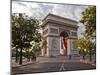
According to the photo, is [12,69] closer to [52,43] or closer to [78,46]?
[52,43]

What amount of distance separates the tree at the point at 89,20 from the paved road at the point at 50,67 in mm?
462

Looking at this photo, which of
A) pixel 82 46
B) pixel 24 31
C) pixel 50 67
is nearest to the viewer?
pixel 24 31

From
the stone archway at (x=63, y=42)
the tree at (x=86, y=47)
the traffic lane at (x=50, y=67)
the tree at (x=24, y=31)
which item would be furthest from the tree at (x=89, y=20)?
the tree at (x=24, y=31)

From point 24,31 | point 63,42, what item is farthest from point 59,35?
point 24,31

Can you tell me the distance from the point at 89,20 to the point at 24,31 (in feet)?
3.15

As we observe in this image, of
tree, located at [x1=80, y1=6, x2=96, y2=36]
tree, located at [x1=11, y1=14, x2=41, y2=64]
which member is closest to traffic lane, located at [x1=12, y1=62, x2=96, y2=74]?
tree, located at [x1=11, y1=14, x2=41, y2=64]

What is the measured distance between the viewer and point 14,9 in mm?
2611

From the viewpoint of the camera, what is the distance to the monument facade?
9.25ft

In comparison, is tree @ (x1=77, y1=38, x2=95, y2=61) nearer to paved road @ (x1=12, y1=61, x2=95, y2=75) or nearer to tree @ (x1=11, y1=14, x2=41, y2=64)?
paved road @ (x1=12, y1=61, x2=95, y2=75)

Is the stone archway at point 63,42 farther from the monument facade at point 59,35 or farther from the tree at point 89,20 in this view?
the tree at point 89,20

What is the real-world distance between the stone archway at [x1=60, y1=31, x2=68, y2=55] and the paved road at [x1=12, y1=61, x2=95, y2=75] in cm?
15

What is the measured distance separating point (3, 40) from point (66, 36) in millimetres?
851

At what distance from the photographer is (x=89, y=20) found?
307 centimetres

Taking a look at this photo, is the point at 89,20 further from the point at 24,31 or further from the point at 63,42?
the point at 24,31
